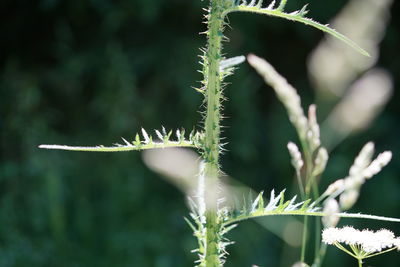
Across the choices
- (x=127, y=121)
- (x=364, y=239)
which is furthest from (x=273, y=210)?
(x=127, y=121)

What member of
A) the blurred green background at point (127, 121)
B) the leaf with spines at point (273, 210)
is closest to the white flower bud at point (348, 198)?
the leaf with spines at point (273, 210)

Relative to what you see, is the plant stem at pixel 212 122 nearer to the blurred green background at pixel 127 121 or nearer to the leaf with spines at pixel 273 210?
the leaf with spines at pixel 273 210

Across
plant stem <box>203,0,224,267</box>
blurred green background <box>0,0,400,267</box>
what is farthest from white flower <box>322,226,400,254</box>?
blurred green background <box>0,0,400,267</box>

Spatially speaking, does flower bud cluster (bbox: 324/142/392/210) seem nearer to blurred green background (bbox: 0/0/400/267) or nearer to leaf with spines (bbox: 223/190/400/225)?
leaf with spines (bbox: 223/190/400/225)

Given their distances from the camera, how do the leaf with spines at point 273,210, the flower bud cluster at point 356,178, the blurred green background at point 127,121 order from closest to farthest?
the leaf with spines at point 273,210
the flower bud cluster at point 356,178
the blurred green background at point 127,121

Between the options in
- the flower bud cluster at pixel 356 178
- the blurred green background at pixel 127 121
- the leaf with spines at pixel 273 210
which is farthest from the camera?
the blurred green background at pixel 127 121

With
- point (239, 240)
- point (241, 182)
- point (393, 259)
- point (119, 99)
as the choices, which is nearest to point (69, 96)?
point (119, 99)

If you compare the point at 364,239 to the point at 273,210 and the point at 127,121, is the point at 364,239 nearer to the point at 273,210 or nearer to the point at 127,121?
the point at 273,210
